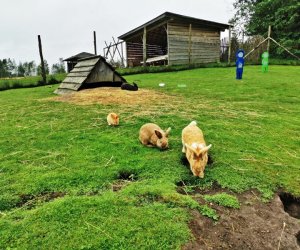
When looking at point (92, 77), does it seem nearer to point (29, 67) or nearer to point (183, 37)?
point (183, 37)

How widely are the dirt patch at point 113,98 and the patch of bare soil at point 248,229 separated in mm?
4826

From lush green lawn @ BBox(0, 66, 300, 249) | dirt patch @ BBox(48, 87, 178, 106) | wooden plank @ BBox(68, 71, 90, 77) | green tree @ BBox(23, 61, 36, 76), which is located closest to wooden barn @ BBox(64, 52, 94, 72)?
wooden plank @ BBox(68, 71, 90, 77)

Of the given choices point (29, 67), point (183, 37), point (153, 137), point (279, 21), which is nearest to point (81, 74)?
point (153, 137)

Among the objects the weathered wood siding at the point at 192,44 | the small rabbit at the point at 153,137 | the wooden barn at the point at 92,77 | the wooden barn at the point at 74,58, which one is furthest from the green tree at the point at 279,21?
the small rabbit at the point at 153,137

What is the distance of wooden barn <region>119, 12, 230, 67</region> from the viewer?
1981 centimetres

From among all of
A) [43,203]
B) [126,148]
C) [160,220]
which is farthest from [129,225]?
[126,148]

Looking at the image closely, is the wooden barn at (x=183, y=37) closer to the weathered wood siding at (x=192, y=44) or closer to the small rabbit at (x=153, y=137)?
the weathered wood siding at (x=192, y=44)

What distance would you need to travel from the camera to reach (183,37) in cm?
2120

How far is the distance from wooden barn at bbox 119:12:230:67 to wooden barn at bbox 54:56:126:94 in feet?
31.5

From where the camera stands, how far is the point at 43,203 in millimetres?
2564

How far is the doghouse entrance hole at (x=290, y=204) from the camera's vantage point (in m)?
2.61

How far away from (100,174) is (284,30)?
102ft

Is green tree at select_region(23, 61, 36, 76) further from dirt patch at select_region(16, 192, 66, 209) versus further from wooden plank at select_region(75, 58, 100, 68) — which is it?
dirt patch at select_region(16, 192, 66, 209)

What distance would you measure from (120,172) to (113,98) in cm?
476
